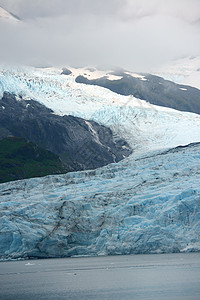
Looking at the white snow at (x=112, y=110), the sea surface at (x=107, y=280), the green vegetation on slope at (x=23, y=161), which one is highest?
the white snow at (x=112, y=110)

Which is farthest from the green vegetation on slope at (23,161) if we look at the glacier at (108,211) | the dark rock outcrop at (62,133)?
the glacier at (108,211)

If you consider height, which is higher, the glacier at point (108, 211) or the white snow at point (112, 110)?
the white snow at point (112, 110)

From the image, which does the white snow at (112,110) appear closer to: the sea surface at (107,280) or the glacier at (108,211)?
the glacier at (108,211)

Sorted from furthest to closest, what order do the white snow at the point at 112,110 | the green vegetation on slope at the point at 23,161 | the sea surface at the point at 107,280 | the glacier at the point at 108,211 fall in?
the white snow at the point at 112,110
the green vegetation on slope at the point at 23,161
the glacier at the point at 108,211
the sea surface at the point at 107,280

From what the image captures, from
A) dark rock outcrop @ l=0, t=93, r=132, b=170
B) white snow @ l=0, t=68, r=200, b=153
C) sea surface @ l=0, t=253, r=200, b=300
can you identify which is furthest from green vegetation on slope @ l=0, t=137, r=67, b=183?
sea surface @ l=0, t=253, r=200, b=300

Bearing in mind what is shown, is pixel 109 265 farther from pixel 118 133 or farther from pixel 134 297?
pixel 118 133

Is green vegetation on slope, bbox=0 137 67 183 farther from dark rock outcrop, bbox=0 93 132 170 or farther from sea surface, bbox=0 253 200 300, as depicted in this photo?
sea surface, bbox=0 253 200 300

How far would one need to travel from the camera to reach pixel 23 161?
371ft

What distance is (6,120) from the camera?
5527 inches

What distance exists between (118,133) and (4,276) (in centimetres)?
8267

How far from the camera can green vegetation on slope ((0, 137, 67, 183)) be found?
103750 millimetres

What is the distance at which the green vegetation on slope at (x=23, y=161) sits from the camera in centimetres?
10375

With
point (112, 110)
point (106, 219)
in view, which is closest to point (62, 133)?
point (112, 110)

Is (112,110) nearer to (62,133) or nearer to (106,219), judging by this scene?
(62,133)
